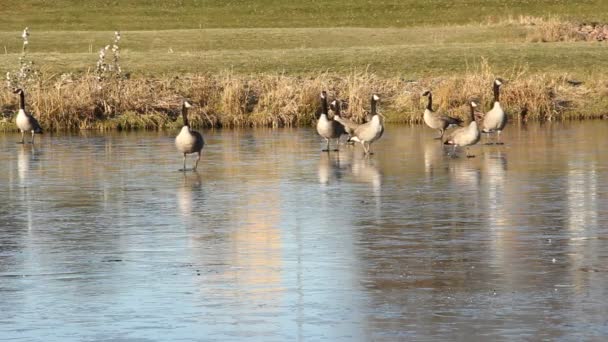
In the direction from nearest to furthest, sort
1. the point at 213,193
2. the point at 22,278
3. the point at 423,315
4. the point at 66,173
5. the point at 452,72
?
the point at 423,315, the point at 22,278, the point at 213,193, the point at 66,173, the point at 452,72

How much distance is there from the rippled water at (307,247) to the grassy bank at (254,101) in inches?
312

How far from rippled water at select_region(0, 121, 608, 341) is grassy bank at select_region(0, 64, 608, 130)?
26.0ft

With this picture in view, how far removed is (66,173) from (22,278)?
1028cm

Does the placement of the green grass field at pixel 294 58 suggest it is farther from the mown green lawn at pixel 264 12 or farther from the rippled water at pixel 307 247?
the rippled water at pixel 307 247

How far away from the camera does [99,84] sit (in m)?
34.5

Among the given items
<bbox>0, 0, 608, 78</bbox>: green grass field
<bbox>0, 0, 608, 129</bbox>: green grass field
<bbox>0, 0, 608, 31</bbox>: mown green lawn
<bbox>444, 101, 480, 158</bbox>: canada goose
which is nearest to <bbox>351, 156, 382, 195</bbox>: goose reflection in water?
<bbox>444, 101, 480, 158</bbox>: canada goose

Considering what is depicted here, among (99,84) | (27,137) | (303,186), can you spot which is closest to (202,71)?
(99,84)

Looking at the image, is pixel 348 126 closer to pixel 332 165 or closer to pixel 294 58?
pixel 332 165

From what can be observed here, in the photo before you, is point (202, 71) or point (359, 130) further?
point (202, 71)

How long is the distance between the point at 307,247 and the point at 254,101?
2033cm

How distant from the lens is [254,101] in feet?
114

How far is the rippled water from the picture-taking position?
10.8m

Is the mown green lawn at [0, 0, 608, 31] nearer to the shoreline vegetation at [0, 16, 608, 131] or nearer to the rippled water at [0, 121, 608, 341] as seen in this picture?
the shoreline vegetation at [0, 16, 608, 131]

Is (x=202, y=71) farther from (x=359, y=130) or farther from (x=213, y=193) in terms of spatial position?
(x=213, y=193)
